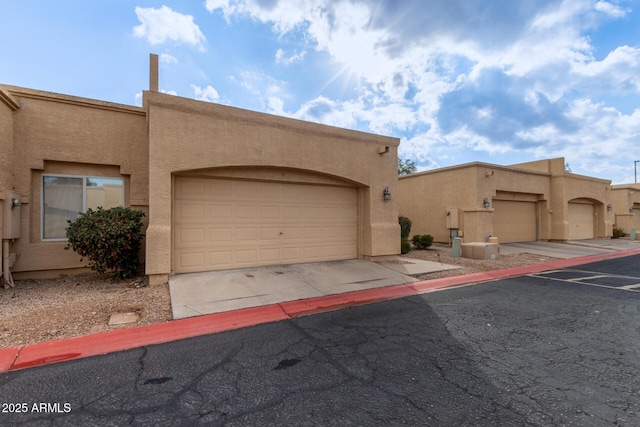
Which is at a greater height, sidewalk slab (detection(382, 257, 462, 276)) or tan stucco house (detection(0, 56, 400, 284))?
tan stucco house (detection(0, 56, 400, 284))

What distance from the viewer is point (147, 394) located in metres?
2.99

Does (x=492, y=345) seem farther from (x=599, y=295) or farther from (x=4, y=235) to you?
(x=4, y=235)

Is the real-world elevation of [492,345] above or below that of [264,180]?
below

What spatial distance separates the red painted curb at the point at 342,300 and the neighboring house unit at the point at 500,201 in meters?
8.99

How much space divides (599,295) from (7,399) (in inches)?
392

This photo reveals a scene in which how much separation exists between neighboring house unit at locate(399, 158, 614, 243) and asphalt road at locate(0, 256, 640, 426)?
9674 millimetres

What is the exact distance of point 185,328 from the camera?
4.75 metres

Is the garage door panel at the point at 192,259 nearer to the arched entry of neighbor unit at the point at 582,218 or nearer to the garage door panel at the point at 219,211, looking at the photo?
the garage door panel at the point at 219,211

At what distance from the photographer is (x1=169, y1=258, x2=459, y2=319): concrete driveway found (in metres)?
5.87

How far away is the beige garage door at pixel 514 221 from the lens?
16.1m

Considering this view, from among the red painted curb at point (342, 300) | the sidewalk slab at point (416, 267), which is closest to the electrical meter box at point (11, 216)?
the red painted curb at point (342, 300)

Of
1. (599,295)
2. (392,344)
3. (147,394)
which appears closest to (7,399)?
(147,394)

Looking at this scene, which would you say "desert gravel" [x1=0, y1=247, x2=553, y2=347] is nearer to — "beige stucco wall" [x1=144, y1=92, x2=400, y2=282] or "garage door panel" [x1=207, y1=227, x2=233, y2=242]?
"beige stucco wall" [x1=144, y1=92, x2=400, y2=282]

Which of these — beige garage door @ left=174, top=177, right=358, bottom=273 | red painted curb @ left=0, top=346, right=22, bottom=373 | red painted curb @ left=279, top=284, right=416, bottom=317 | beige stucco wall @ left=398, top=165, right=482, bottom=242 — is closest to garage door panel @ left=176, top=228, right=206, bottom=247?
beige garage door @ left=174, top=177, right=358, bottom=273
